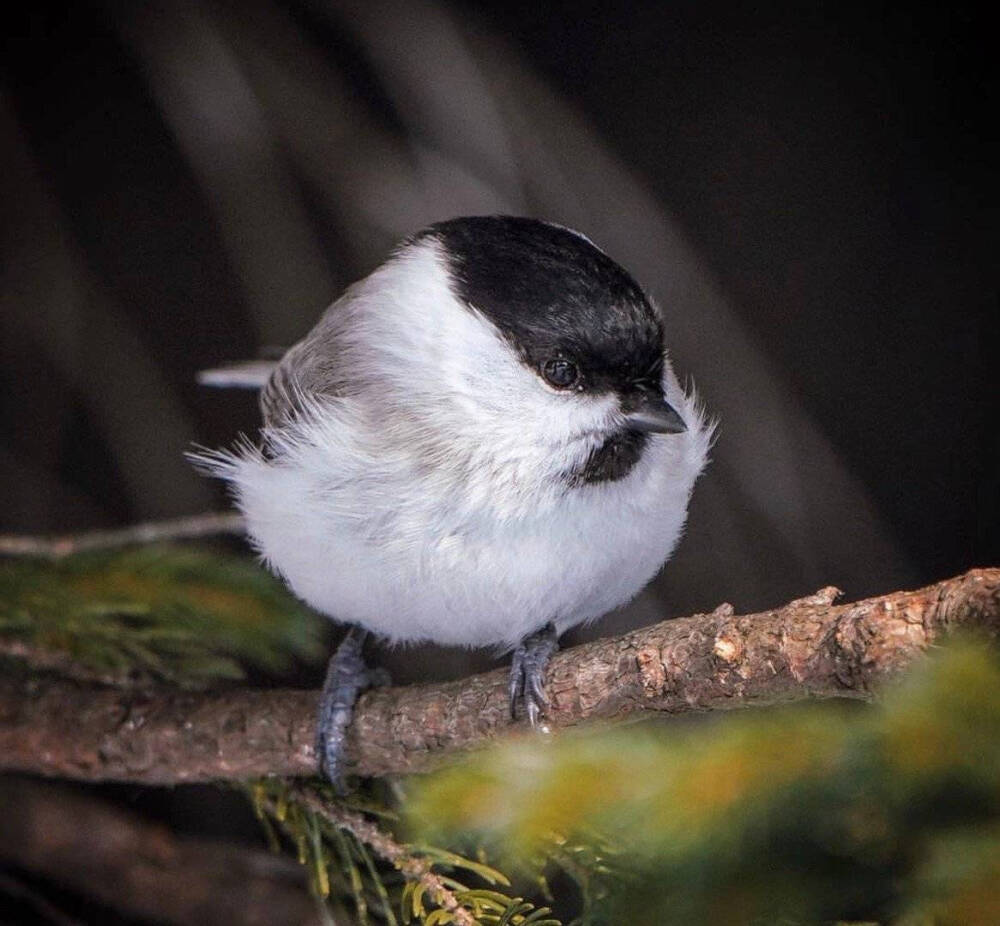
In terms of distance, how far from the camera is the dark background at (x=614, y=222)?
1.21 metres

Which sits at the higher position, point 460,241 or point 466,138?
point 466,138

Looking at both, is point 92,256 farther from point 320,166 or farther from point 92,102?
point 320,166

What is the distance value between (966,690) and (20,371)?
4.27ft

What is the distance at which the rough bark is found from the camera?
3.29 feet

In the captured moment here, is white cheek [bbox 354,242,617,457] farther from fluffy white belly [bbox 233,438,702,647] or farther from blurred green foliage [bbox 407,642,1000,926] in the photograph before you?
blurred green foliage [bbox 407,642,1000,926]

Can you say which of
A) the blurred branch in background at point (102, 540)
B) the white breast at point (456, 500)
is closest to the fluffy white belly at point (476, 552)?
the white breast at point (456, 500)

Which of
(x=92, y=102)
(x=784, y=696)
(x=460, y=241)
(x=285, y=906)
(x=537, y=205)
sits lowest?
(x=285, y=906)

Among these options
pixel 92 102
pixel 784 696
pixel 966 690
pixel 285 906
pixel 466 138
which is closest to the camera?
pixel 966 690

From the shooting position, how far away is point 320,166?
125 centimetres

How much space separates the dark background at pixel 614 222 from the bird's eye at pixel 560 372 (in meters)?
0.37

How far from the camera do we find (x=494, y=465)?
0.82m

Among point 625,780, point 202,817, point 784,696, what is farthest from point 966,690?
point 202,817

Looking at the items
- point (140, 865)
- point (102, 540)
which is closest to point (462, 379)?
point (102, 540)

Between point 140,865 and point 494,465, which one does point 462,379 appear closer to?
point 494,465
